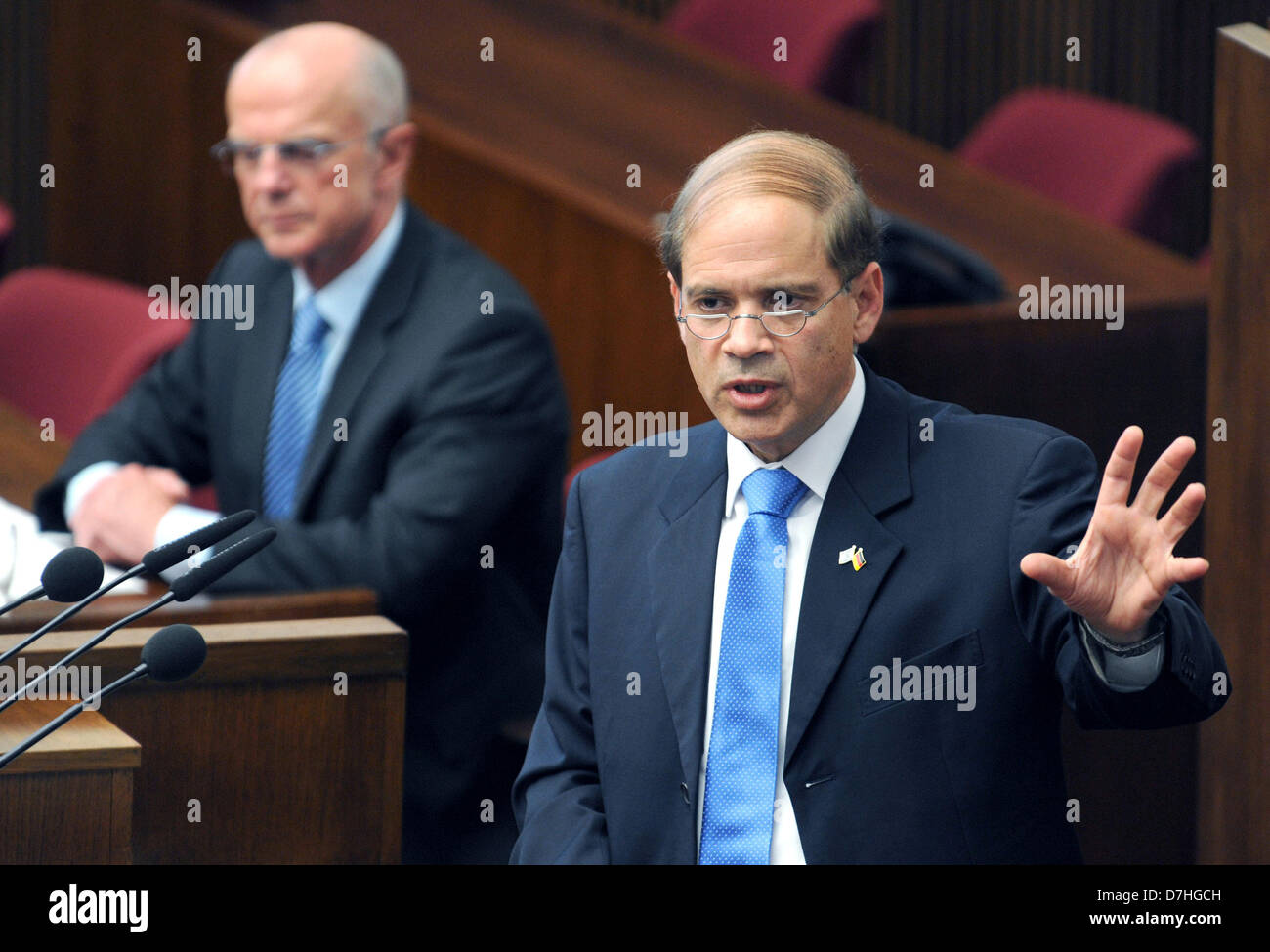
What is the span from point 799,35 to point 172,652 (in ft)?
13.5

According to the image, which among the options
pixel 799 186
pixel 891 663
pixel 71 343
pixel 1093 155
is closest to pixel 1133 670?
pixel 891 663

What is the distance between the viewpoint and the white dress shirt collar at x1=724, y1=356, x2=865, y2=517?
167cm

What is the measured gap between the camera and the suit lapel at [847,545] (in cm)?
160

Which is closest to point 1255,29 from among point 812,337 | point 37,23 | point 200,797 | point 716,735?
point 812,337

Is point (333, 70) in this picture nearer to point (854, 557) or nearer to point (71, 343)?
point (71, 343)

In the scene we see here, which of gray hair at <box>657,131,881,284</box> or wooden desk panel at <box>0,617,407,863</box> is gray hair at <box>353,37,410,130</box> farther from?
gray hair at <box>657,131,881,284</box>

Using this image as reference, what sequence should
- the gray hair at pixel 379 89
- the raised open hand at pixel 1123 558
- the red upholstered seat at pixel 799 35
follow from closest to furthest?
the raised open hand at pixel 1123 558
the gray hair at pixel 379 89
the red upholstered seat at pixel 799 35

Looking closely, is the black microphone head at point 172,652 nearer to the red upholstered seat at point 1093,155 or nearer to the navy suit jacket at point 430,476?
the navy suit jacket at point 430,476

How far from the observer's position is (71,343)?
3734mm

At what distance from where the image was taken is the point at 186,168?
4.68 metres

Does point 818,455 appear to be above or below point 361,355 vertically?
below

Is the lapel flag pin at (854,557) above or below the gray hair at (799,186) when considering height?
below

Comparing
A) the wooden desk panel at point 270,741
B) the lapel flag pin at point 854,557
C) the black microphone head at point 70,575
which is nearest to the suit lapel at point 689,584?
the lapel flag pin at point 854,557

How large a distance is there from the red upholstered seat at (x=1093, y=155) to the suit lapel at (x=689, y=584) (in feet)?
10.1
